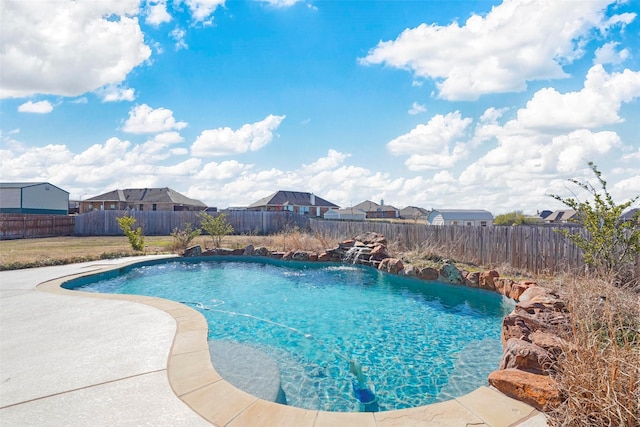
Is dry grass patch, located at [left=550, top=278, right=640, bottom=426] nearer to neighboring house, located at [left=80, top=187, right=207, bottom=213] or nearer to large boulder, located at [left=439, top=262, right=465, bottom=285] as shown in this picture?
large boulder, located at [left=439, top=262, right=465, bottom=285]

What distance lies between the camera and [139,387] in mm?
3021

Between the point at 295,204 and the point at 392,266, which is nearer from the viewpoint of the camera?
the point at 392,266

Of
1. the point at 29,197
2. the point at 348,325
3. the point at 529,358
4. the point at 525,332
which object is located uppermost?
the point at 29,197

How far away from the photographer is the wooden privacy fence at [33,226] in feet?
64.8

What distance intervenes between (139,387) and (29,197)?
4114cm

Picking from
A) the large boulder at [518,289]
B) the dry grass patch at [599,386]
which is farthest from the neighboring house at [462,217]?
the dry grass patch at [599,386]

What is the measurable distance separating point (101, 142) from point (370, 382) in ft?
64.8

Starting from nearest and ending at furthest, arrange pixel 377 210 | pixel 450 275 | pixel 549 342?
1. pixel 549 342
2. pixel 450 275
3. pixel 377 210

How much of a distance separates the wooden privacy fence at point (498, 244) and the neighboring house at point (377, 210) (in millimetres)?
40776

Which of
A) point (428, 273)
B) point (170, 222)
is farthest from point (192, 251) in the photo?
point (170, 222)

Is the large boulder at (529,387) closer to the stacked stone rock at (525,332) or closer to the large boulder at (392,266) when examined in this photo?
the stacked stone rock at (525,332)

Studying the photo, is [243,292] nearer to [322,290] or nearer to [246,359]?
[322,290]

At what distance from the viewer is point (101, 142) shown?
18469 millimetres

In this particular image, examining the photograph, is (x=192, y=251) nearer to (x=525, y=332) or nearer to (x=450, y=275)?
(x=450, y=275)
